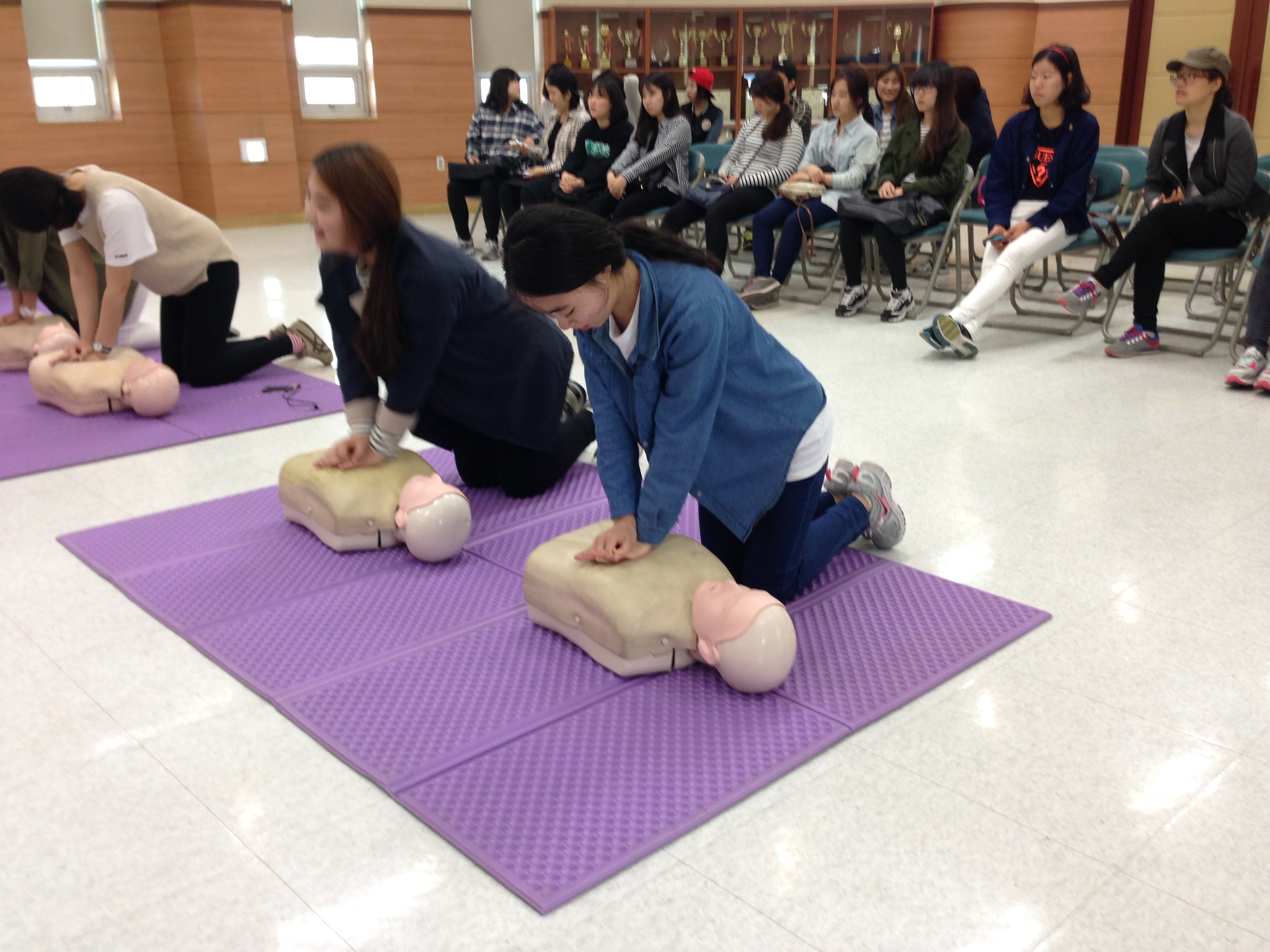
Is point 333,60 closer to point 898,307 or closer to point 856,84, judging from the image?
point 856,84

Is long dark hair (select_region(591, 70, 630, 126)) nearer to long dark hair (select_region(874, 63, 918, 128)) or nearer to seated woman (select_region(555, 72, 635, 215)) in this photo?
seated woman (select_region(555, 72, 635, 215))

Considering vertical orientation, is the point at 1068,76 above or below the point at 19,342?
above

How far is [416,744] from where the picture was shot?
6.06 feet

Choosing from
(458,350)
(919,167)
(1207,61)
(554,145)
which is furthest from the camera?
(554,145)

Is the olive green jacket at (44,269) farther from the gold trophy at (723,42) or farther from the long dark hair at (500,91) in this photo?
the gold trophy at (723,42)

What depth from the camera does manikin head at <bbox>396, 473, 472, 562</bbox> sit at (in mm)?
2521

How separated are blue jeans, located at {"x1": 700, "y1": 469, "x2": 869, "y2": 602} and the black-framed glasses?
6.67 ft

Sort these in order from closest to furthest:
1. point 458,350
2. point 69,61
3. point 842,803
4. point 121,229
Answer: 1. point 842,803
2. point 458,350
3. point 121,229
4. point 69,61

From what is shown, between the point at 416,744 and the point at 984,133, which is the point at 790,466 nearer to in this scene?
the point at 416,744

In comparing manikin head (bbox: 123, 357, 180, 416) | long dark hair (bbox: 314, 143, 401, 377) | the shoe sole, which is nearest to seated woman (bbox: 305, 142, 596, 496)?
long dark hair (bbox: 314, 143, 401, 377)

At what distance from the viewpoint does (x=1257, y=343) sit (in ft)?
12.9

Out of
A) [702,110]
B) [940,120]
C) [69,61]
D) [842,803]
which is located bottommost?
[842,803]

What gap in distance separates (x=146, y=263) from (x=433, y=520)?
1.99 metres

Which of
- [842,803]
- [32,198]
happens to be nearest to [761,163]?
[32,198]
